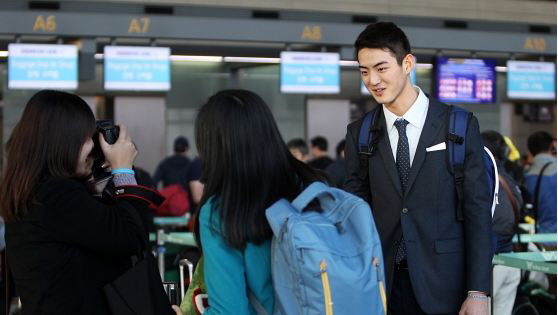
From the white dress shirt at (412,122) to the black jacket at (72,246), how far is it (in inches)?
38.7

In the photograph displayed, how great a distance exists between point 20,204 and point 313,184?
912 millimetres

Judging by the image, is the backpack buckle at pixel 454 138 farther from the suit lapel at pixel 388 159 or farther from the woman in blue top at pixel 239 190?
the woman in blue top at pixel 239 190

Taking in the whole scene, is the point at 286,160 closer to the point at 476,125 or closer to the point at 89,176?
the point at 89,176

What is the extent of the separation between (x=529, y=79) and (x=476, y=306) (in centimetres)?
1178

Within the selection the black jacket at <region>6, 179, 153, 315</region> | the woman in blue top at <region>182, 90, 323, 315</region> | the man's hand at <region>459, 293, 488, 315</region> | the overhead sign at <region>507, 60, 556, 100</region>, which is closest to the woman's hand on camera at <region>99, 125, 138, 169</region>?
the black jacket at <region>6, 179, 153, 315</region>

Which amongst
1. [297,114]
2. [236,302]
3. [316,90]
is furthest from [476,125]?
[297,114]

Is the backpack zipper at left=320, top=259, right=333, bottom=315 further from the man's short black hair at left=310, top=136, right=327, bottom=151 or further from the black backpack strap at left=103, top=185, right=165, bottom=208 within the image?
the man's short black hair at left=310, top=136, right=327, bottom=151

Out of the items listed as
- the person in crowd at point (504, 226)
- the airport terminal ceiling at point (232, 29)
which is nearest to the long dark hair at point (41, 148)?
Result: the person in crowd at point (504, 226)

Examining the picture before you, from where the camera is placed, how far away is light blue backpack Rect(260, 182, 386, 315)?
197 centimetres

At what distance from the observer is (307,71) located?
1238 cm

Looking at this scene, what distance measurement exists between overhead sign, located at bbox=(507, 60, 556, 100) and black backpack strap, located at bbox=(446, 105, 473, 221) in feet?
37.2

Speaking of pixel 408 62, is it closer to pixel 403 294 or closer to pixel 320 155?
pixel 403 294

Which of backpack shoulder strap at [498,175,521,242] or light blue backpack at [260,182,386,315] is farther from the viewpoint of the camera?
backpack shoulder strap at [498,175,521,242]

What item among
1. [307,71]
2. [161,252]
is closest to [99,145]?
[161,252]
